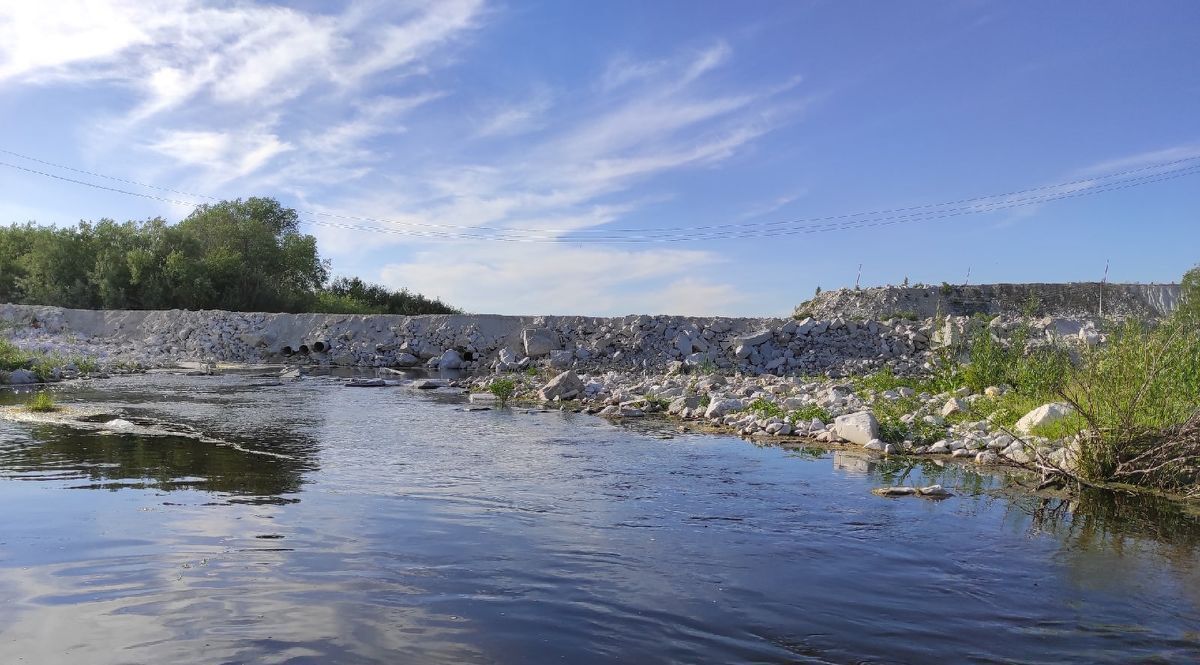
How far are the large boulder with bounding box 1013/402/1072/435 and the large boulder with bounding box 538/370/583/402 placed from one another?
400 inches

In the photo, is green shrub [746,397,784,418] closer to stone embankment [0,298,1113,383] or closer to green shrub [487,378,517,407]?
green shrub [487,378,517,407]

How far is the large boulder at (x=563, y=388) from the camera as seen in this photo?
18406 mm

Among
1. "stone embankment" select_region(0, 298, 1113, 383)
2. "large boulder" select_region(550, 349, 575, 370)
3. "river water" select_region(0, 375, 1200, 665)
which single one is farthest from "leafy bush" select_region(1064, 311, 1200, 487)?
"large boulder" select_region(550, 349, 575, 370)

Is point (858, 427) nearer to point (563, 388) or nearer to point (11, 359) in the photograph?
point (563, 388)

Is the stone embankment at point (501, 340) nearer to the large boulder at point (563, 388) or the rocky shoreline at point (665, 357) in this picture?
the rocky shoreline at point (665, 357)

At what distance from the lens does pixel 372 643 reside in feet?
13.7

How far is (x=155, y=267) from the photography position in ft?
141

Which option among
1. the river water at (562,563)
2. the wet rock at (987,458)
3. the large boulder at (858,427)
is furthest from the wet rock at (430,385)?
the wet rock at (987,458)

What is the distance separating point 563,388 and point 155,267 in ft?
114

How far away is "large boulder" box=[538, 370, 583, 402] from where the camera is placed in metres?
18.4

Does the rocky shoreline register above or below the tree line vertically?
below

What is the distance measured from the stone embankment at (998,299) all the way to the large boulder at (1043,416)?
33442 mm

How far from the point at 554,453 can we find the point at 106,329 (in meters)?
33.3

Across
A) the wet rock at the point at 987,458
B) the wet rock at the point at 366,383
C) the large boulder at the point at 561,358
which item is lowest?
the wet rock at the point at 366,383
